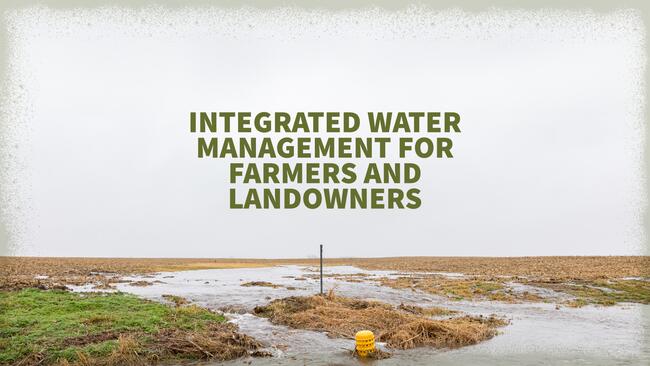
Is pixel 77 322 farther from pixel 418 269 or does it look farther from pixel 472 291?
pixel 418 269

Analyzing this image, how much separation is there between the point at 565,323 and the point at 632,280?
2142cm

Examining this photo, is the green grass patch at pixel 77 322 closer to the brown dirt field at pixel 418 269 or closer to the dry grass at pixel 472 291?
the brown dirt field at pixel 418 269

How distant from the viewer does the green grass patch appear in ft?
42.8

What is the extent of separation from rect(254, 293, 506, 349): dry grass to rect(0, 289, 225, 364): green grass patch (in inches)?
129

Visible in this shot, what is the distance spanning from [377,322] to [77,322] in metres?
11.1

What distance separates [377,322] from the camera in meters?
18.0

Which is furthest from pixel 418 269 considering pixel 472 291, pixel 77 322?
pixel 77 322

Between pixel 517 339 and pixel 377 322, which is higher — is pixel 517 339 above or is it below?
below

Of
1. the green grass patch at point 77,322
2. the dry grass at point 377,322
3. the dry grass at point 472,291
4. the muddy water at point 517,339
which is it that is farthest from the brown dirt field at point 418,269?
the dry grass at point 377,322

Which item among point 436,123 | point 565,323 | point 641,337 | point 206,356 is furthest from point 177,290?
point 641,337

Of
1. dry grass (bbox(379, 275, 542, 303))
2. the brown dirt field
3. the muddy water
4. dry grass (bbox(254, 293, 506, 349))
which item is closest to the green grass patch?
the muddy water

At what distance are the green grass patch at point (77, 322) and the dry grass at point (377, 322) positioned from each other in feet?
10.7

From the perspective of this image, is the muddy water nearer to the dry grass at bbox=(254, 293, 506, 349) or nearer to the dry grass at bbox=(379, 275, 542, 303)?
the dry grass at bbox=(254, 293, 506, 349)

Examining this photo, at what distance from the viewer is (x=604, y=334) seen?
1773 centimetres
